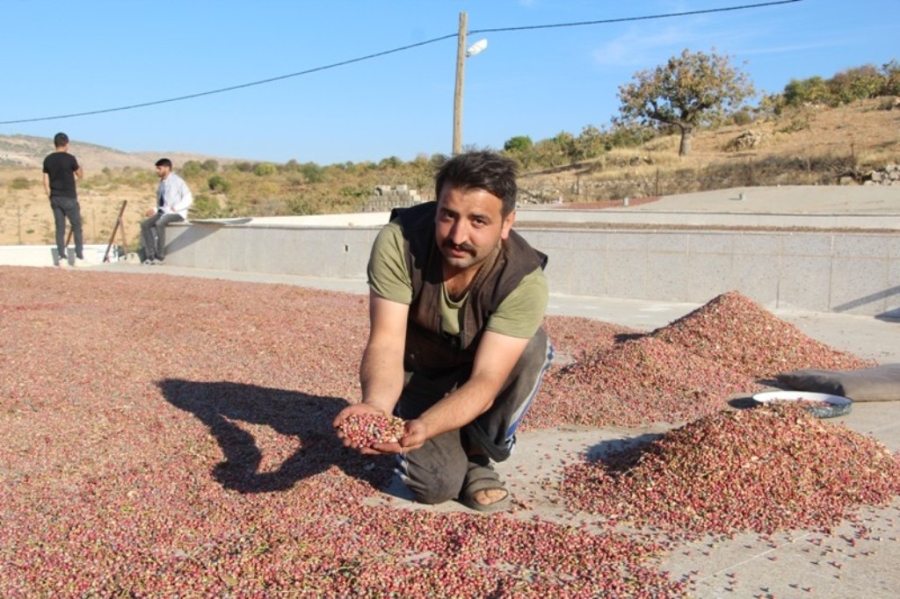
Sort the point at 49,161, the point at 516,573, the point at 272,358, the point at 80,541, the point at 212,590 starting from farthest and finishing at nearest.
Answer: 1. the point at 49,161
2. the point at 272,358
3. the point at 80,541
4. the point at 516,573
5. the point at 212,590

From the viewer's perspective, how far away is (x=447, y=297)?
3213 millimetres

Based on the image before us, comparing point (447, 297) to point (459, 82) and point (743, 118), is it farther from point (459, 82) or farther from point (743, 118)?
point (743, 118)

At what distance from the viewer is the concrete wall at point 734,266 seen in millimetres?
8734

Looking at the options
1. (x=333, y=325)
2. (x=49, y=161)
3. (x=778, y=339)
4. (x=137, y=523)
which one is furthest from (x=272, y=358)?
(x=49, y=161)

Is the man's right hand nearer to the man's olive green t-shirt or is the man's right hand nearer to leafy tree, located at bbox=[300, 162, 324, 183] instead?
the man's olive green t-shirt

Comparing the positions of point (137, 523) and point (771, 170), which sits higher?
point (771, 170)

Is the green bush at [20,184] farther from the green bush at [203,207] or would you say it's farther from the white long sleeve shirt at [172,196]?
the white long sleeve shirt at [172,196]

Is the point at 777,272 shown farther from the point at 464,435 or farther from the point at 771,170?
the point at 771,170

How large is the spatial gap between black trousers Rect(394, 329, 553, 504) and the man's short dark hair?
647 mm

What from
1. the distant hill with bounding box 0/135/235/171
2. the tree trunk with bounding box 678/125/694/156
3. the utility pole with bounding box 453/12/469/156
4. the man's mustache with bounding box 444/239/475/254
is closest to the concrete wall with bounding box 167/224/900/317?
the man's mustache with bounding box 444/239/475/254

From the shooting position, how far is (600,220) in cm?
2361

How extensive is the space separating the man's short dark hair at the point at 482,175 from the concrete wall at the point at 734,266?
22.2 ft

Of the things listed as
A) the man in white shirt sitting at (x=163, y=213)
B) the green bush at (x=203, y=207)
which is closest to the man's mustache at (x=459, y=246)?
the man in white shirt sitting at (x=163, y=213)

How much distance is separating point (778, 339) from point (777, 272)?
324 cm
